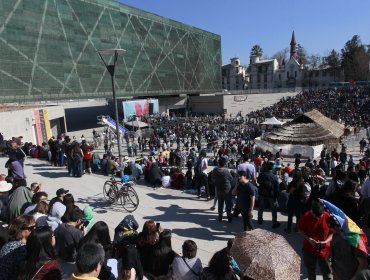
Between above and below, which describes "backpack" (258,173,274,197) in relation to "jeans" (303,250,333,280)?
above

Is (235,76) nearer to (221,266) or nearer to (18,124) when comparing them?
(18,124)

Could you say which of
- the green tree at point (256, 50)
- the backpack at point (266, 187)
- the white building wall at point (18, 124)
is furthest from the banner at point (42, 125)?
the green tree at point (256, 50)

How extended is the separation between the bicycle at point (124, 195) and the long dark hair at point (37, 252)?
4464 millimetres

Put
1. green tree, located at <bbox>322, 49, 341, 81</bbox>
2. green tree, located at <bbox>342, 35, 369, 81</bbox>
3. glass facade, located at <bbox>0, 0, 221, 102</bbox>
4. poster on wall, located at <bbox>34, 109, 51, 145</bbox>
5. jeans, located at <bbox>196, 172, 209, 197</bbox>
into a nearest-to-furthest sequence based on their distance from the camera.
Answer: jeans, located at <bbox>196, 172, 209, 197</bbox> < poster on wall, located at <bbox>34, 109, 51, 145</bbox> < glass facade, located at <bbox>0, 0, 221, 102</bbox> < green tree, located at <bbox>342, 35, 369, 81</bbox> < green tree, located at <bbox>322, 49, 341, 81</bbox>

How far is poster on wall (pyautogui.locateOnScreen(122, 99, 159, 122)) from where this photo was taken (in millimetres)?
41344

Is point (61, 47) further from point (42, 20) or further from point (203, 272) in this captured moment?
point (203, 272)

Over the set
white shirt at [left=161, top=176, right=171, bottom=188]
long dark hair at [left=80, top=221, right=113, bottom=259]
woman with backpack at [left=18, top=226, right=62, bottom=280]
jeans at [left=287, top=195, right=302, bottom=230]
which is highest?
woman with backpack at [left=18, top=226, right=62, bottom=280]

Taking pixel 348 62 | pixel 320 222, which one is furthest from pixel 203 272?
pixel 348 62

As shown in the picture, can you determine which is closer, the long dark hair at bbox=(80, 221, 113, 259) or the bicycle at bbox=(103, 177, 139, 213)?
the long dark hair at bbox=(80, 221, 113, 259)

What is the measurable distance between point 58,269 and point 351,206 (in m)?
4.34

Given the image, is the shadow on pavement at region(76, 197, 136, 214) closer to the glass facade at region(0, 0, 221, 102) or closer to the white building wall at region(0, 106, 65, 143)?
the white building wall at region(0, 106, 65, 143)

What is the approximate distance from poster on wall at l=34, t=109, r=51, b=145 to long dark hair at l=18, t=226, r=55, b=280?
21985 millimetres

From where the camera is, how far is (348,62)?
7325cm

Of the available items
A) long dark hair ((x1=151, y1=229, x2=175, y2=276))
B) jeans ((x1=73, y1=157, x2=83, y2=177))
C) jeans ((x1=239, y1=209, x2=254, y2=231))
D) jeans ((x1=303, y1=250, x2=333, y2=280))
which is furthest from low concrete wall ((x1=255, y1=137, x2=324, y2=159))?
long dark hair ((x1=151, y1=229, x2=175, y2=276))
